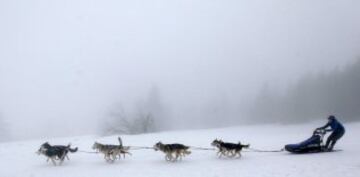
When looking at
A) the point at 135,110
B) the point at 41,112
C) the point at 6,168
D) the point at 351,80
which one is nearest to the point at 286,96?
the point at 351,80

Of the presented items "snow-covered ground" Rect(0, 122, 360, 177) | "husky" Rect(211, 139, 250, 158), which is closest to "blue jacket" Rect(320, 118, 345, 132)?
"snow-covered ground" Rect(0, 122, 360, 177)

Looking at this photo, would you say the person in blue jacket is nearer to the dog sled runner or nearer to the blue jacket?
the blue jacket

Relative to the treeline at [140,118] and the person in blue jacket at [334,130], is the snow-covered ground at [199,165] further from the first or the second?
the treeline at [140,118]

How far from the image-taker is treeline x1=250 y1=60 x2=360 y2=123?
205ft

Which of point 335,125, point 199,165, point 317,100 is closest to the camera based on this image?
point 199,165

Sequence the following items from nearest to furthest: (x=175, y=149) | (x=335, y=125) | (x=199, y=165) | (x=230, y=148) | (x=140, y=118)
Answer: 1. (x=199, y=165)
2. (x=175, y=149)
3. (x=230, y=148)
4. (x=335, y=125)
5. (x=140, y=118)

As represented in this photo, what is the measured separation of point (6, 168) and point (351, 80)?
180 feet

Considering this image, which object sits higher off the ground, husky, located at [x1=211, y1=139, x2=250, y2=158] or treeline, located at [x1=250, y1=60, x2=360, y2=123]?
treeline, located at [x1=250, y1=60, x2=360, y2=123]

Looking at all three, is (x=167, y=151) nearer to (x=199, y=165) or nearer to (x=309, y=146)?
(x=199, y=165)

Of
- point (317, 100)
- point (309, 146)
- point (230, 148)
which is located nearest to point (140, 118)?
point (317, 100)

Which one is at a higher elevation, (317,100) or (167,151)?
(317,100)

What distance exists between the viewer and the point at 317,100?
6719 centimetres

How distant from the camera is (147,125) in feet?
194

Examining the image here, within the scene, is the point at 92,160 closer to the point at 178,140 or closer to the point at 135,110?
the point at 178,140
